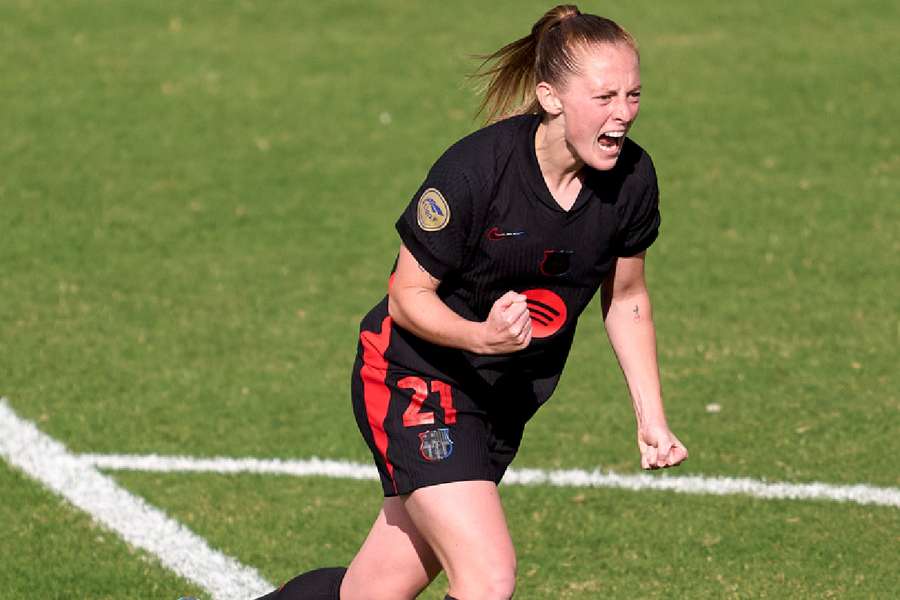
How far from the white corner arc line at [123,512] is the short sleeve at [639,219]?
1.99 meters

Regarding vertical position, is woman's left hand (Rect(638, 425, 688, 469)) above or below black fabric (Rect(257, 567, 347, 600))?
above

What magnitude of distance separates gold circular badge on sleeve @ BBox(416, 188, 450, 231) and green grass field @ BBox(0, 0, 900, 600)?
1.86 metres

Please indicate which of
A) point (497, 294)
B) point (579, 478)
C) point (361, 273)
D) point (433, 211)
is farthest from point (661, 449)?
point (361, 273)

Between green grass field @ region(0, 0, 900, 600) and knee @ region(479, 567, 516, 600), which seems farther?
green grass field @ region(0, 0, 900, 600)

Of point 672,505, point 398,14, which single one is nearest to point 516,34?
point 398,14

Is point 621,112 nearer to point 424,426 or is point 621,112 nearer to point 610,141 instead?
point 610,141

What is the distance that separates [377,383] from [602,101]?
1079 millimetres

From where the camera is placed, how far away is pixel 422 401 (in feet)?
16.3

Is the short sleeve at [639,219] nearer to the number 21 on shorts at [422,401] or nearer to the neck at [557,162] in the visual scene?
the neck at [557,162]

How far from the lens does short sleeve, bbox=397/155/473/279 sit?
4.72 m

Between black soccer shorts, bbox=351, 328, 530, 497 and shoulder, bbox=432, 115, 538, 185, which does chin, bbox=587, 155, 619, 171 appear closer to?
shoulder, bbox=432, 115, 538, 185

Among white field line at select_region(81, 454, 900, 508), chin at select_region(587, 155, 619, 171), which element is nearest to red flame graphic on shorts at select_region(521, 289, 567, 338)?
chin at select_region(587, 155, 619, 171)

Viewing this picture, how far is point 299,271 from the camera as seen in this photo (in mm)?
9531

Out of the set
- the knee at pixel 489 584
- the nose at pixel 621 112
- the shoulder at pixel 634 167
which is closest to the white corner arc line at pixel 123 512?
the knee at pixel 489 584
